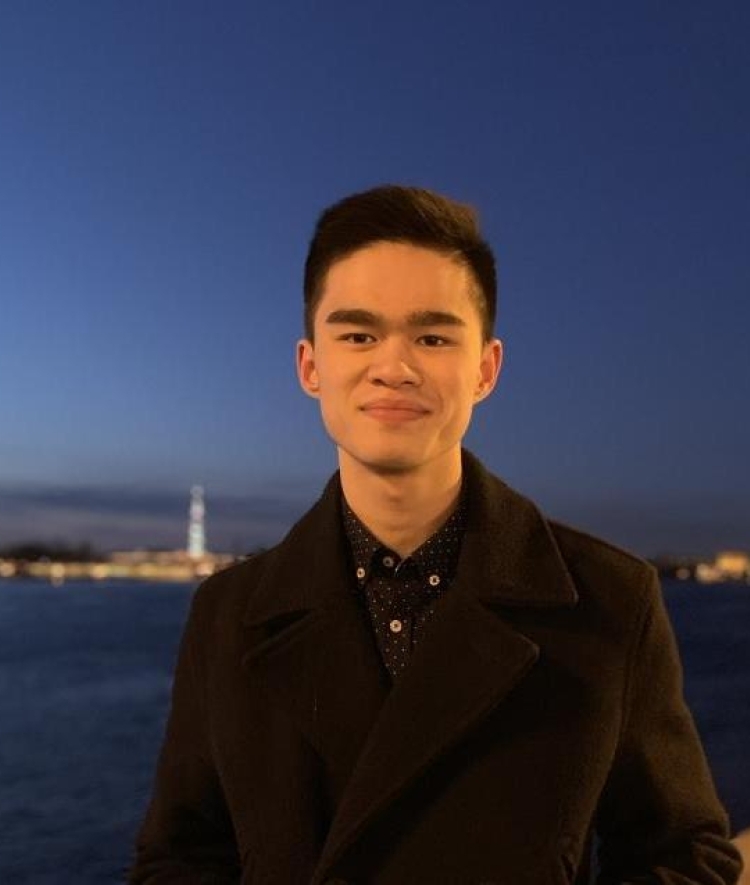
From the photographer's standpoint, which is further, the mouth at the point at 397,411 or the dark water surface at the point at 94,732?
the dark water surface at the point at 94,732

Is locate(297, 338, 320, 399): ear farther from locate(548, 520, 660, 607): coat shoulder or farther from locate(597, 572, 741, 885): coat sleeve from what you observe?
locate(597, 572, 741, 885): coat sleeve

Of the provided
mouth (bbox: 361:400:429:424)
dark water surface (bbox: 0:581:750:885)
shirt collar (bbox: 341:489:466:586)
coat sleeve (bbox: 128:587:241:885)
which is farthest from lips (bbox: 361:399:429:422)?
dark water surface (bbox: 0:581:750:885)

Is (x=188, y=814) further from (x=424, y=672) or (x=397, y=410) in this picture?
(x=397, y=410)

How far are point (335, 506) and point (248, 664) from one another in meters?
0.27

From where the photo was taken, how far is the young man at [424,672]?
1.57 metres

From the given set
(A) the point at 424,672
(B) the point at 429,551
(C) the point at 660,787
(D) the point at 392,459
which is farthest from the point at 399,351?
(C) the point at 660,787

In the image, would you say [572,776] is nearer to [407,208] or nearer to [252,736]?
[252,736]

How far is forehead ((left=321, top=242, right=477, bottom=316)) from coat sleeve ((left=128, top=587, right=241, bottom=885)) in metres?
0.64

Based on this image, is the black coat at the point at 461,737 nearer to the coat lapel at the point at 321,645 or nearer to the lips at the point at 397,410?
the coat lapel at the point at 321,645

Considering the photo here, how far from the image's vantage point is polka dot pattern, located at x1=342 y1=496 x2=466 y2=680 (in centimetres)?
171

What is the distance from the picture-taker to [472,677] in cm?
161

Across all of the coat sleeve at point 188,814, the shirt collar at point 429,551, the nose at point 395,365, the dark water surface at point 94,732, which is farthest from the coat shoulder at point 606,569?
the dark water surface at point 94,732

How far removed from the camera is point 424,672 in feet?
5.35

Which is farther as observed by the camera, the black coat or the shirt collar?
the shirt collar
